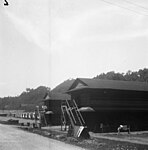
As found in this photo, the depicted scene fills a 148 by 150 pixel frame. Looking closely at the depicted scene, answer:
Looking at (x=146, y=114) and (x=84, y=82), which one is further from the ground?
(x=84, y=82)

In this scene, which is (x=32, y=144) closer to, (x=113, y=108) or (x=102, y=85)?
(x=113, y=108)

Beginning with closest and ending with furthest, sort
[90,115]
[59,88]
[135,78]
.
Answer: [90,115], [59,88], [135,78]

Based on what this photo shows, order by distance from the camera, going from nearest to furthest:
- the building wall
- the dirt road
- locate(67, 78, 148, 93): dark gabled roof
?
the dirt road → the building wall → locate(67, 78, 148, 93): dark gabled roof

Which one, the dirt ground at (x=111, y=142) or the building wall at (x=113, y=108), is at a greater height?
the building wall at (x=113, y=108)

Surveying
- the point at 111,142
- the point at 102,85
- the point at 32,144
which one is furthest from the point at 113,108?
the point at 32,144

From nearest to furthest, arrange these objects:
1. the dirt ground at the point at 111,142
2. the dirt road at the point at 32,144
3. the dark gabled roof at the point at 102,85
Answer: the dirt road at the point at 32,144
the dirt ground at the point at 111,142
the dark gabled roof at the point at 102,85

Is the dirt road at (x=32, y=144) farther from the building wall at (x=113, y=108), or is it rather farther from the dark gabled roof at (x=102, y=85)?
the dark gabled roof at (x=102, y=85)

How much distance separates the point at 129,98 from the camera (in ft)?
143

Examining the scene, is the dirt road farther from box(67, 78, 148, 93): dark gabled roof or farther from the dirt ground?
box(67, 78, 148, 93): dark gabled roof

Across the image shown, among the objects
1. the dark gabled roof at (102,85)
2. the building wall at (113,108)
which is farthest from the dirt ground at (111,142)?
the dark gabled roof at (102,85)

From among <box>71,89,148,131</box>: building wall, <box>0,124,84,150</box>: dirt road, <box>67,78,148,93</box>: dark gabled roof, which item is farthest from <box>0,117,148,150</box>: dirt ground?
<box>67,78,148,93</box>: dark gabled roof

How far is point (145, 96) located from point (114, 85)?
6.26 metres

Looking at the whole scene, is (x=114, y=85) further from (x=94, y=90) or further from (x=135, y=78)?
(x=135, y=78)

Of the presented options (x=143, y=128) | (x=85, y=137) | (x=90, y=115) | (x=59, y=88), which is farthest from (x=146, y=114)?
(x=59, y=88)
